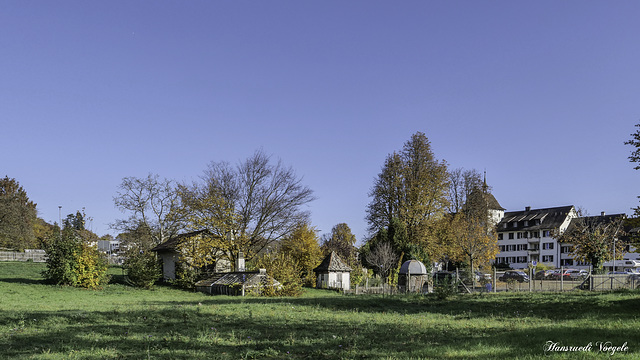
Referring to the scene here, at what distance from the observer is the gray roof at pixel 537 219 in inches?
3718

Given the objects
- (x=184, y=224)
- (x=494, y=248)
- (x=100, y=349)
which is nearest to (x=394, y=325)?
(x=100, y=349)

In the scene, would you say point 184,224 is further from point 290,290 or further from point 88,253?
point 290,290

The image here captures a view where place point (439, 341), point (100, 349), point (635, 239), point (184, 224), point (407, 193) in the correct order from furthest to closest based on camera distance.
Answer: point (407, 193), point (184, 224), point (635, 239), point (439, 341), point (100, 349)

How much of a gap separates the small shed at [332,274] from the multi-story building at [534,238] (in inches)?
2160

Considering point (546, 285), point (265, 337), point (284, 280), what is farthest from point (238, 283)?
point (265, 337)

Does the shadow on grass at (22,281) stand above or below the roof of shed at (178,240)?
below

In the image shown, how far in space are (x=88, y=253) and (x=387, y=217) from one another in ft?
105

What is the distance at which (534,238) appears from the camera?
96438 millimetres

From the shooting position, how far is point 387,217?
56.2m

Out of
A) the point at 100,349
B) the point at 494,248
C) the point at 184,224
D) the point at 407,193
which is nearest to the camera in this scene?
the point at 100,349

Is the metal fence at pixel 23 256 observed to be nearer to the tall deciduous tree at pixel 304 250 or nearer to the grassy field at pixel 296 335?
the tall deciduous tree at pixel 304 250

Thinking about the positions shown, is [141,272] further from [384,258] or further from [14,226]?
[14,226]

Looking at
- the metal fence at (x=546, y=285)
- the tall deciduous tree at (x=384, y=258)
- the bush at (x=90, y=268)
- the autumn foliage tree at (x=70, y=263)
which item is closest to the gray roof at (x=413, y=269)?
the metal fence at (x=546, y=285)

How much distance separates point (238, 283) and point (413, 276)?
14.8 meters
